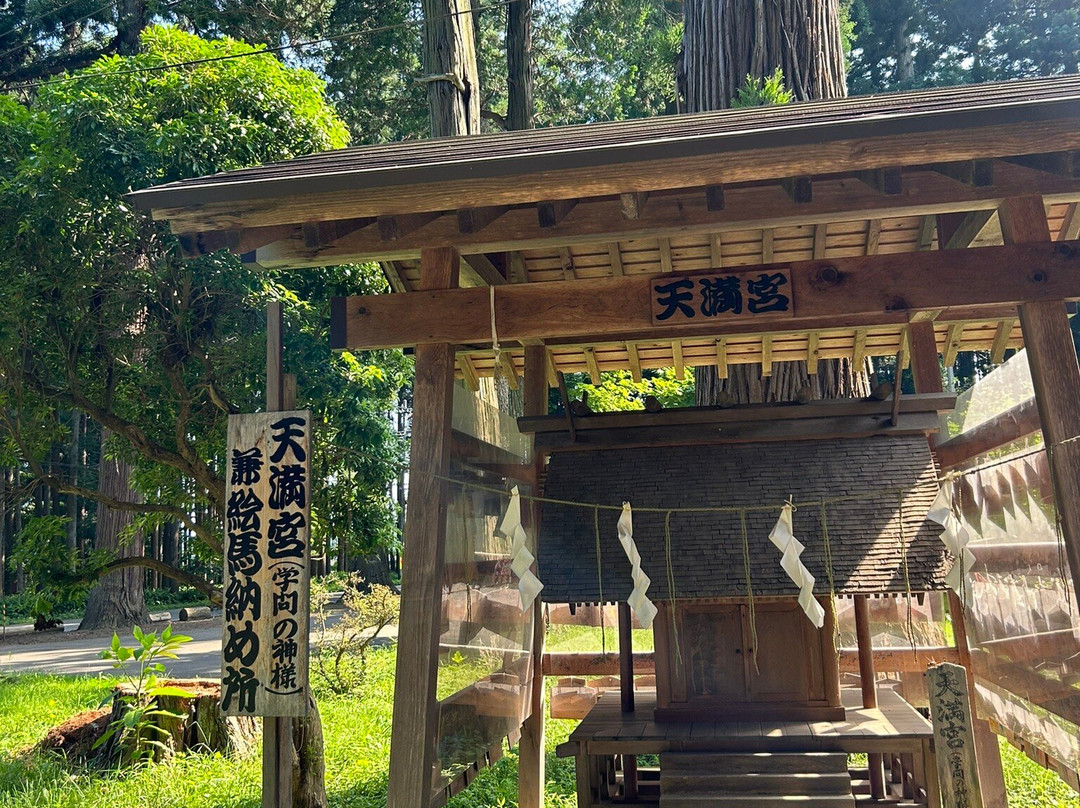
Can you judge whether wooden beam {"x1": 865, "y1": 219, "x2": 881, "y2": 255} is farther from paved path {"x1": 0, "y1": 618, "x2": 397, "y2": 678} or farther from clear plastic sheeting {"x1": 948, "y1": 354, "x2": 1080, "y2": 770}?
paved path {"x1": 0, "y1": 618, "x2": 397, "y2": 678}

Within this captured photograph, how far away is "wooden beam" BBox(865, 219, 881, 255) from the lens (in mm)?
5324

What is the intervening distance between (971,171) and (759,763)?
12.1 ft

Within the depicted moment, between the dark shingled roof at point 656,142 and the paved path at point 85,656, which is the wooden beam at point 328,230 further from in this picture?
the paved path at point 85,656

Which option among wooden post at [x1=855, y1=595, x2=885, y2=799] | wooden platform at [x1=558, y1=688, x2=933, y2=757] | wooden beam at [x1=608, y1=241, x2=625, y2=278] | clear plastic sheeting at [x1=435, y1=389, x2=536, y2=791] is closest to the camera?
clear plastic sheeting at [x1=435, y1=389, x2=536, y2=791]

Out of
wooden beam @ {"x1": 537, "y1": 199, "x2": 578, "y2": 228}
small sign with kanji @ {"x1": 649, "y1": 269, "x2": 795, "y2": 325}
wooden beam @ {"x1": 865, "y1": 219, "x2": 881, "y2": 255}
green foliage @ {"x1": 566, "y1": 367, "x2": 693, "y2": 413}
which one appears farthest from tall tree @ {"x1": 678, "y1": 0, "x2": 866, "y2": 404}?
wooden beam @ {"x1": 537, "y1": 199, "x2": 578, "y2": 228}

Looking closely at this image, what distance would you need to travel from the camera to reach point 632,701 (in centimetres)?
641

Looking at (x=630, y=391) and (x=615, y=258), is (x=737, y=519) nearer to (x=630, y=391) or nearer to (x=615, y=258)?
(x=615, y=258)

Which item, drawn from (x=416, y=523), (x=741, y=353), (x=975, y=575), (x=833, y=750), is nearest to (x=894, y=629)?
(x=975, y=575)

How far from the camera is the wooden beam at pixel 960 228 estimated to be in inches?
194

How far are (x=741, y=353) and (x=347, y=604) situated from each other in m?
8.08

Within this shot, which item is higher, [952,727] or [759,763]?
[952,727]

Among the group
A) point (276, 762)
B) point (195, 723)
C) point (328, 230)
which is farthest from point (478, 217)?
point (195, 723)

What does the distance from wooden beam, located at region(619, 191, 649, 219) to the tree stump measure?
650 cm

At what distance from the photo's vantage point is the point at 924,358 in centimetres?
629
